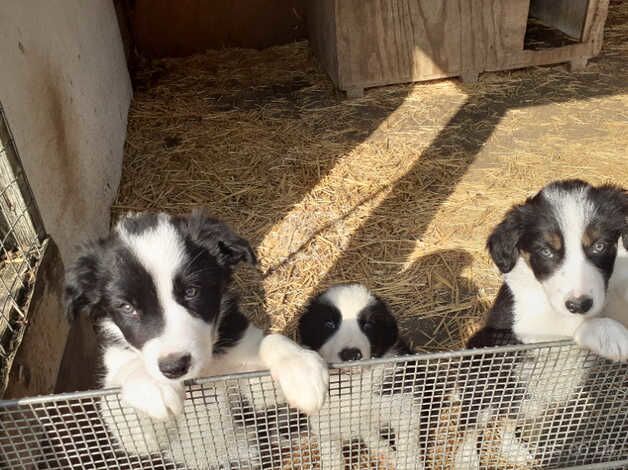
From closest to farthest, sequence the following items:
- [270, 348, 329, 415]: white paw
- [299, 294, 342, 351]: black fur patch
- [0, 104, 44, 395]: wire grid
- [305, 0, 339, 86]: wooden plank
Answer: [270, 348, 329, 415]: white paw < [0, 104, 44, 395]: wire grid < [299, 294, 342, 351]: black fur patch < [305, 0, 339, 86]: wooden plank

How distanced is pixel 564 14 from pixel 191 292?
6.62 meters

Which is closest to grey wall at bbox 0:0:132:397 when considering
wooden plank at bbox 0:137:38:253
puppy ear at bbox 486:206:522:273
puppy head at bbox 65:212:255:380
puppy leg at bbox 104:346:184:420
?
wooden plank at bbox 0:137:38:253

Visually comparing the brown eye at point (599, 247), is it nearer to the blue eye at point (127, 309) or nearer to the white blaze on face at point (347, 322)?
the white blaze on face at point (347, 322)

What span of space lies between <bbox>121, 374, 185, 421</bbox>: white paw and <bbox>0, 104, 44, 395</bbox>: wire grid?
933 millimetres

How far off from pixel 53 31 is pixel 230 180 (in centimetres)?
175

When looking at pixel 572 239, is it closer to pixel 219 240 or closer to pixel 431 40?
pixel 219 240

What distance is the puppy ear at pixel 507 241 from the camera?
2.59 m

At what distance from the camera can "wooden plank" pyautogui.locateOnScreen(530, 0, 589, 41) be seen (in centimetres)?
667

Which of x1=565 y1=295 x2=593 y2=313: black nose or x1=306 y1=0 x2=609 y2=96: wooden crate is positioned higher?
x1=565 y1=295 x2=593 y2=313: black nose

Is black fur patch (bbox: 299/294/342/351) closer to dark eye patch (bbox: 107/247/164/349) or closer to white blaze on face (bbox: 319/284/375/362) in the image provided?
white blaze on face (bbox: 319/284/375/362)

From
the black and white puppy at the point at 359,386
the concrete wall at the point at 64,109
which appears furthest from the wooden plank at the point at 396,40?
the black and white puppy at the point at 359,386

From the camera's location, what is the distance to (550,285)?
2.41 metres

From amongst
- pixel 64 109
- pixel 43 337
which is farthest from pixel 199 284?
pixel 64 109

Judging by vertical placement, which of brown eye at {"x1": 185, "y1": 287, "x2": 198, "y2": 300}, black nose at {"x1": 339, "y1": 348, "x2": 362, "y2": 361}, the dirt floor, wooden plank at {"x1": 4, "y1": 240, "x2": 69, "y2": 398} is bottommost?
the dirt floor
